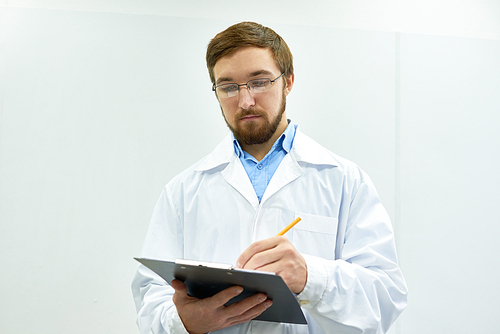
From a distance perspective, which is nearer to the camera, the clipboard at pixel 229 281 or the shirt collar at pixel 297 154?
the clipboard at pixel 229 281

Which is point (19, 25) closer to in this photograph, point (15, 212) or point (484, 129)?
point (15, 212)

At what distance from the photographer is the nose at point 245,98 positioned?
1.22 m

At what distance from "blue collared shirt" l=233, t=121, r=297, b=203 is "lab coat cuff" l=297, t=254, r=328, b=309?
34cm

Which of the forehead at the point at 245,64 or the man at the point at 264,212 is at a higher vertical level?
the forehead at the point at 245,64

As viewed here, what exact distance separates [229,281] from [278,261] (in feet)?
0.39

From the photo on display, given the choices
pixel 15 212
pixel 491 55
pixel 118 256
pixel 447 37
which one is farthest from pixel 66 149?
pixel 491 55

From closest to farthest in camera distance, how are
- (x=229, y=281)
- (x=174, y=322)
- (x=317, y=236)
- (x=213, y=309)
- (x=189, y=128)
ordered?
(x=229, y=281)
(x=213, y=309)
(x=174, y=322)
(x=317, y=236)
(x=189, y=128)

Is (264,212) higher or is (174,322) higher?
(264,212)

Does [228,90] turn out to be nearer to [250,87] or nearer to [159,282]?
[250,87]

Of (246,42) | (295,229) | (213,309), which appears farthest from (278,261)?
(246,42)

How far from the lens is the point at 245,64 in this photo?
1248 millimetres

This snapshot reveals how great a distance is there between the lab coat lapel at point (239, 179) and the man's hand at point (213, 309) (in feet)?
1.05

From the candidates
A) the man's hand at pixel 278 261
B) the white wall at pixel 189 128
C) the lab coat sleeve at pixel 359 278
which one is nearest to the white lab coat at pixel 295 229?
the lab coat sleeve at pixel 359 278

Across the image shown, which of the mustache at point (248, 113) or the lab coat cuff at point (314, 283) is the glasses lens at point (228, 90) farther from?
the lab coat cuff at point (314, 283)
